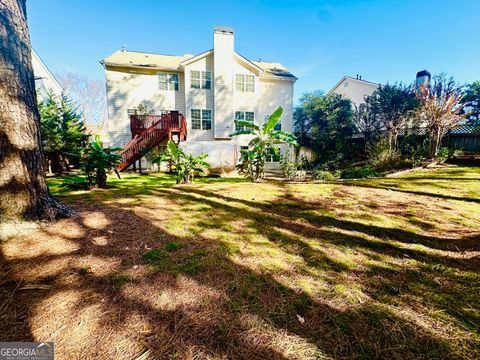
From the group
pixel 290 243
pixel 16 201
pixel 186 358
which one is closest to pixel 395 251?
pixel 290 243

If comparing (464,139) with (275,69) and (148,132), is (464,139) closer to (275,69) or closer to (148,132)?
(275,69)

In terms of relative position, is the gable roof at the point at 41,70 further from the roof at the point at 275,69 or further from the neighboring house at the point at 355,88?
the neighboring house at the point at 355,88

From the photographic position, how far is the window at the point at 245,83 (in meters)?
17.7

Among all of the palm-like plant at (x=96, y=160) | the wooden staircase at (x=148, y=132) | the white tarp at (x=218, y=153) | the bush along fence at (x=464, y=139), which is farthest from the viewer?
the white tarp at (x=218, y=153)

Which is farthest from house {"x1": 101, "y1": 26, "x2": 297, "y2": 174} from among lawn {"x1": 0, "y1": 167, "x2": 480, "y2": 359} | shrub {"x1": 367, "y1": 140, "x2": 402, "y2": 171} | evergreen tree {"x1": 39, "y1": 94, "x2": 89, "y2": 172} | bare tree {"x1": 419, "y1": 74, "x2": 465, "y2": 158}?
lawn {"x1": 0, "y1": 167, "x2": 480, "y2": 359}

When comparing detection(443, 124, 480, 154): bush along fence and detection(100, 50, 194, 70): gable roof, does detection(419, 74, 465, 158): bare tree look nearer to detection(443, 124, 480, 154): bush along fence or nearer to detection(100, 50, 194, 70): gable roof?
detection(443, 124, 480, 154): bush along fence

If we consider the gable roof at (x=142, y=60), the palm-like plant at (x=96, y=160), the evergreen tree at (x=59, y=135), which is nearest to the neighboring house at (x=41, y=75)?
the evergreen tree at (x=59, y=135)

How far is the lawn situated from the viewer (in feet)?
4.03

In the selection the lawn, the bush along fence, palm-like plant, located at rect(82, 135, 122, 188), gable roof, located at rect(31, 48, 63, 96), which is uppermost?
gable roof, located at rect(31, 48, 63, 96)

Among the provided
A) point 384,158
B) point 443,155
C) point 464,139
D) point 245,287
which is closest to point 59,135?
point 245,287

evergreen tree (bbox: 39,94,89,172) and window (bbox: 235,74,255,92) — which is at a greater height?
window (bbox: 235,74,255,92)

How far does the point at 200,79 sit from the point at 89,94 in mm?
29175

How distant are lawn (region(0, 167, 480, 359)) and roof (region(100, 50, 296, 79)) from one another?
16532 mm

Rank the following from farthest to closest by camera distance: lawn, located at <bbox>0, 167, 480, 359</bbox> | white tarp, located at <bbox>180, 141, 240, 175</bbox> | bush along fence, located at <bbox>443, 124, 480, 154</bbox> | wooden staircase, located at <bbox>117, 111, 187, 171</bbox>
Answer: white tarp, located at <bbox>180, 141, 240, 175</bbox> < wooden staircase, located at <bbox>117, 111, 187, 171</bbox> < bush along fence, located at <bbox>443, 124, 480, 154</bbox> < lawn, located at <bbox>0, 167, 480, 359</bbox>
